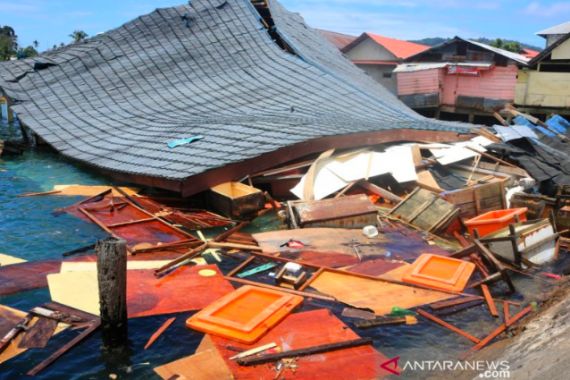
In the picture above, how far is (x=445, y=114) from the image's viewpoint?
35.6m

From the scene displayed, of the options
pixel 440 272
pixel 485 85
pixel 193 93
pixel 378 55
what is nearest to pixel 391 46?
pixel 378 55

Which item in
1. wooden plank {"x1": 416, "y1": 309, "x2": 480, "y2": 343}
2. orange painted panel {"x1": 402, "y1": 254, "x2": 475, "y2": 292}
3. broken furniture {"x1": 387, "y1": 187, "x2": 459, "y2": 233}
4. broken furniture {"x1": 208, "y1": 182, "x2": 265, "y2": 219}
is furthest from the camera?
broken furniture {"x1": 208, "y1": 182, "x2": 265, "y2": 219}

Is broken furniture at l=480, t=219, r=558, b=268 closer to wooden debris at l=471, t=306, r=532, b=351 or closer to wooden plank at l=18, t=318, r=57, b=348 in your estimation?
wooden debris at l=471, t=306, r=532, b=351

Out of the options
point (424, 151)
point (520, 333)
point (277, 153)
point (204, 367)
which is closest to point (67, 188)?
point (277, 153)

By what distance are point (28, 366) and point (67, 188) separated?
26.9ft

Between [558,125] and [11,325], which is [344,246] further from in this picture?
[558,125]

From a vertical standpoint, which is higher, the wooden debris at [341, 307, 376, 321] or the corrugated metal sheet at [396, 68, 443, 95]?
the corrugated metal sheet at [396, 68, 443, 95]

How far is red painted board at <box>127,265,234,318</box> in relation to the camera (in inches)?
294

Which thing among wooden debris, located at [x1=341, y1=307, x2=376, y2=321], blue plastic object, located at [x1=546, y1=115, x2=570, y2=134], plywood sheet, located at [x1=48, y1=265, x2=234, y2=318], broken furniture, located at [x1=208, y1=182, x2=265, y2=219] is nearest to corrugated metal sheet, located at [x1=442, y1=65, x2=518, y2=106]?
blue plastic object, located at [x1=546, y1=115, x2=570, y2=134]

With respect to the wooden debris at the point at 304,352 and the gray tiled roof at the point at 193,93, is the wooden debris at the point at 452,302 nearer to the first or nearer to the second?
the wooden debris at the point at 304,352

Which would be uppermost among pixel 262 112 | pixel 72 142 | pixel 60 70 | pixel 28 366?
pixel 60 70

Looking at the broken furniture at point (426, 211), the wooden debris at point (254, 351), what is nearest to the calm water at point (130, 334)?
the wooden debris at point (254, 351)

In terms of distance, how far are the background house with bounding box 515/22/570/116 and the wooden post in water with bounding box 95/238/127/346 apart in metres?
29.8

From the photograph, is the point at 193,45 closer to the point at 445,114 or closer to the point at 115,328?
the point at 115,328
